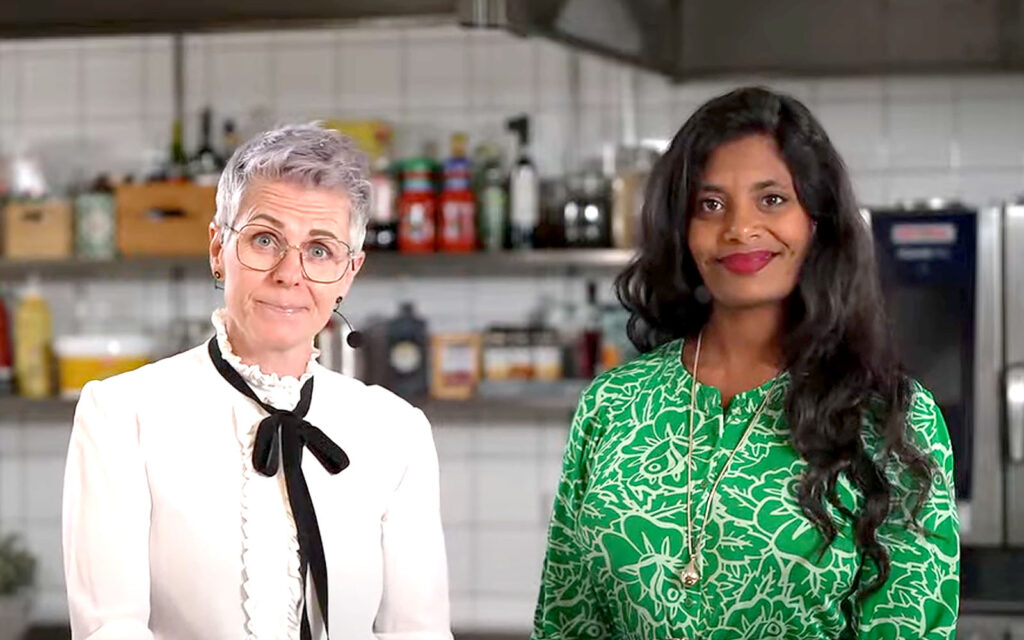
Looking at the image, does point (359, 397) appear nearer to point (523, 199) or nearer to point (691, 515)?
point (691, 515)

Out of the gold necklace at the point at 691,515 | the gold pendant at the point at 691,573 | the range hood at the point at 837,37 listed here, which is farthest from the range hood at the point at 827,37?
the gold pendant at the point at 691,573

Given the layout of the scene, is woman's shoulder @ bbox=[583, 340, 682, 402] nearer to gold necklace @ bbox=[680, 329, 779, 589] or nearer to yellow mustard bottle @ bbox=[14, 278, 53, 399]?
gold necklace @ bbox=[680, 329, 779, 589]

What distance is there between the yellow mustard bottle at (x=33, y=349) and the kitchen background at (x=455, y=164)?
6 centimetres

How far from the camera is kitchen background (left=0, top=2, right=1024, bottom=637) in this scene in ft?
12.6

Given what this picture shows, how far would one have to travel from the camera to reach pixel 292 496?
4.68ft

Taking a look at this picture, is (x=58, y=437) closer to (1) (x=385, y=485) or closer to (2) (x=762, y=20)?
(2) (x=762, y=20)

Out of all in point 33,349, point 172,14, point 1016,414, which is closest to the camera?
point 172,14

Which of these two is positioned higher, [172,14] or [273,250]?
[172,14]

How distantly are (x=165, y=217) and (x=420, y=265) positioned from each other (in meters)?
0.68

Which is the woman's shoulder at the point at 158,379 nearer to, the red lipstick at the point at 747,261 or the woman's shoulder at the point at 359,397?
the woman's shoulder at the point at 359,397

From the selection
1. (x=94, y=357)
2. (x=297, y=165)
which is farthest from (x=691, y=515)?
(x=94, y=357)

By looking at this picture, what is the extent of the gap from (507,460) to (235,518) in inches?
102

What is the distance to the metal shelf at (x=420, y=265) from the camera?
3654 millimetres

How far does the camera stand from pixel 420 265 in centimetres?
371
